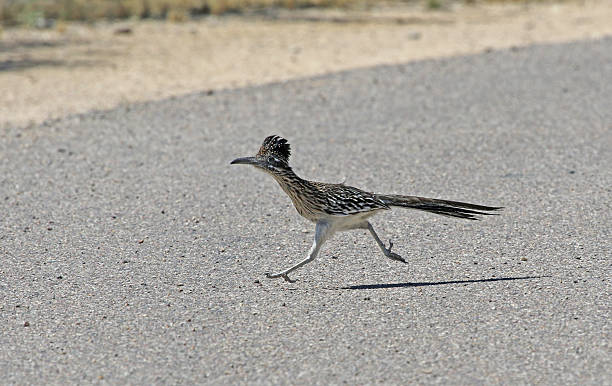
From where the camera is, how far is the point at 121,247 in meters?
6.63

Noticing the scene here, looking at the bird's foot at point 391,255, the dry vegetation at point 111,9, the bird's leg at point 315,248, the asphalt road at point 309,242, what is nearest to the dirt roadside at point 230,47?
the dry vegetation at point 111,9

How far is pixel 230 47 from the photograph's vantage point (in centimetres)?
1505

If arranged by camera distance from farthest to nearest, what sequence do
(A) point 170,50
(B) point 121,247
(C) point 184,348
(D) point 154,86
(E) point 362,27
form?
(E) point 362,27 → (A) point 170,50 → (D) point 154,86 → (B) point 121,247 → (C) point 184,348

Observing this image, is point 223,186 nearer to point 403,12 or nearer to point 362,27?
point 362,27

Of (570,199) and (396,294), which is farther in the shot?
(570,199)

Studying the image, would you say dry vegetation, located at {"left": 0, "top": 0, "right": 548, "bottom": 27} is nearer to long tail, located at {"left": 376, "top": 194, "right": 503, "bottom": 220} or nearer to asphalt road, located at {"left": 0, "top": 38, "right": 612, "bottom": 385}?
asphalt road, located at {"left": 0, "top": 38, "right": 612, "bottom": 385}

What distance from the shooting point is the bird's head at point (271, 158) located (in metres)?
5.67

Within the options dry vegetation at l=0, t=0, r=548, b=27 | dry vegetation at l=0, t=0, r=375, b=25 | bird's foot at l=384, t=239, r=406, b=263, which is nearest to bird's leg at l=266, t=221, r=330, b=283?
bird's foot at l=384, t=239, r=406, b=263

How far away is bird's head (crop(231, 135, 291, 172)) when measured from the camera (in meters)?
5.67

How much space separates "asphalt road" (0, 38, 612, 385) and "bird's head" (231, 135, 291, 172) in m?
0.72

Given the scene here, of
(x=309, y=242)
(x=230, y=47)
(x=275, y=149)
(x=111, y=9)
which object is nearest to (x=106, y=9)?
(x=111, y=9)

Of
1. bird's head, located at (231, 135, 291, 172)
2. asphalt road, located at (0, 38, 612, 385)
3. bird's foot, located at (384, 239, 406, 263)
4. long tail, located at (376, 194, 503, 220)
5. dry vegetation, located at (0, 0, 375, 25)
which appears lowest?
dry vegetation, located at (0, 0, 375, 25)

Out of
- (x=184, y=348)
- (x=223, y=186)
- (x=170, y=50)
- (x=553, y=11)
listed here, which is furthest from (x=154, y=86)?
(x=553, y=11)

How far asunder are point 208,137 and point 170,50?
5.33m
